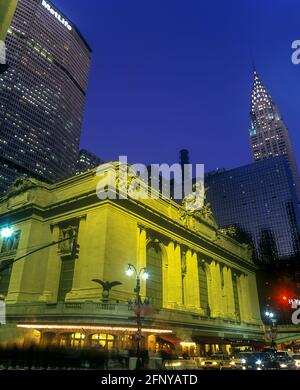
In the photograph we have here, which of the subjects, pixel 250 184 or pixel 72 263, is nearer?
pixel 72 263

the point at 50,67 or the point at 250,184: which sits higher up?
the point at 50,67

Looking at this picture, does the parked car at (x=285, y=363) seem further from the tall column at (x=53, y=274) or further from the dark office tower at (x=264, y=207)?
the dark office tower at (x=264, y=207)

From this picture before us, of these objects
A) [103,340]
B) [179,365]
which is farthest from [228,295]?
[179,365]

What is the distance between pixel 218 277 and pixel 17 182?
118 feet

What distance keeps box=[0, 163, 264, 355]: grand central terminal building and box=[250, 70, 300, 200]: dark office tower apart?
13665 centimetres

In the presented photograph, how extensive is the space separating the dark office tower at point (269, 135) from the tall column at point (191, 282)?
13810 cm

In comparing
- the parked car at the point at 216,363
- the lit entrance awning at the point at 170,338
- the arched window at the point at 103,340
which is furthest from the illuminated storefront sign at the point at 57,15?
the parked car at the point at 216,363

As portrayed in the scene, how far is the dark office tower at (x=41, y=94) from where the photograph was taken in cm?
13275

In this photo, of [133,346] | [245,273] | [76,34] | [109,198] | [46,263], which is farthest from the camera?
[76,34]

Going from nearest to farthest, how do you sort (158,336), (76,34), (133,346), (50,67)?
(133,346) < (158,336) < (50,67) < (76,34)

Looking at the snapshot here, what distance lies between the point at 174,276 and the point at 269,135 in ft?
511
